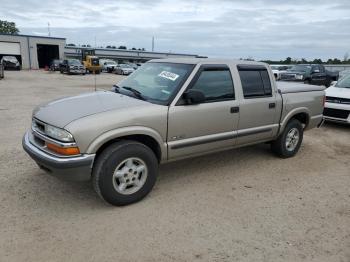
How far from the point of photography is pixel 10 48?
4803 cm

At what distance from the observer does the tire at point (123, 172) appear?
12.8 ft

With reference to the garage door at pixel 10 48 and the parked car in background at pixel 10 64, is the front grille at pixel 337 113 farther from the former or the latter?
the garage door at pixel 10 48

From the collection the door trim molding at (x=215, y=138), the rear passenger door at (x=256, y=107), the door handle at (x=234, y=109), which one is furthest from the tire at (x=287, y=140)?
the door handle at (x=234, y=109)

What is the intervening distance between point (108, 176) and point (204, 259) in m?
1.45

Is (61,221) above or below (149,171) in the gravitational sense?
below

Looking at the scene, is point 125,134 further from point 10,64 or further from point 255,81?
point 10,64

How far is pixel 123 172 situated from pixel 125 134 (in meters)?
0.46

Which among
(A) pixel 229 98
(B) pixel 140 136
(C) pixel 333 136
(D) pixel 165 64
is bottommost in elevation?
(C) pixel 333 136

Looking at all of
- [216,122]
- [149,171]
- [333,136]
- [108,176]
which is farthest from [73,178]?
[333,136]

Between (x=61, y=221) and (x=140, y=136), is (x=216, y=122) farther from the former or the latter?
(x=61, y=221)

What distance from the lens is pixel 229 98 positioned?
5070mm

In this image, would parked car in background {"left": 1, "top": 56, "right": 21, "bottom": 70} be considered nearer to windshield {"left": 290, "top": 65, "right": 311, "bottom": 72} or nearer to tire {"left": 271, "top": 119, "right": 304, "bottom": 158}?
windshield {"left": 290, "top": 65, "right": 311, "bottom": 72}

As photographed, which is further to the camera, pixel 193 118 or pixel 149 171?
pixel 193 118

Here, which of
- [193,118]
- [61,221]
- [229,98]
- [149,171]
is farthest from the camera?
[229,98]
